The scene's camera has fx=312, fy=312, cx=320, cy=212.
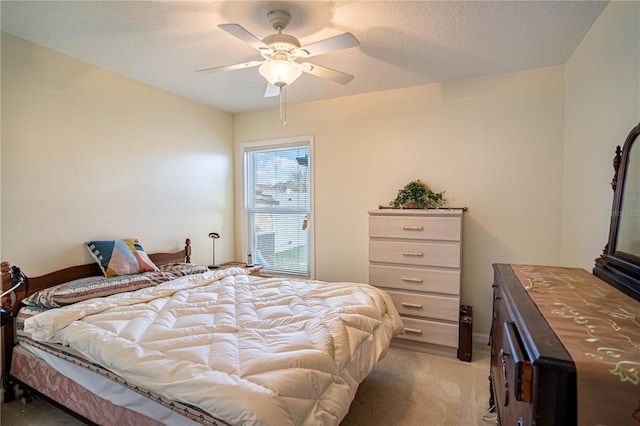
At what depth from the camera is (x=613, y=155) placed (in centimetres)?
182

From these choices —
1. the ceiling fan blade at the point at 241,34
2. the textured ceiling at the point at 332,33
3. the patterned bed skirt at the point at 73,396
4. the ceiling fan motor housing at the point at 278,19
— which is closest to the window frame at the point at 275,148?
the textured ceiling at the point at 332,33

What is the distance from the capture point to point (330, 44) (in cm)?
179

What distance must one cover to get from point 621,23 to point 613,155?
71 centimetres

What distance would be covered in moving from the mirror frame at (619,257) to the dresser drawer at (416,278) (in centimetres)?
113

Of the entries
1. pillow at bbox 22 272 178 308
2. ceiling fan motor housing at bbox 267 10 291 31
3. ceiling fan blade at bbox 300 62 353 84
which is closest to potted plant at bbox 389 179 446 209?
ceiling fan blade at bbox 300 62 353 84

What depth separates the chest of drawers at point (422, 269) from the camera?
8.86 ft

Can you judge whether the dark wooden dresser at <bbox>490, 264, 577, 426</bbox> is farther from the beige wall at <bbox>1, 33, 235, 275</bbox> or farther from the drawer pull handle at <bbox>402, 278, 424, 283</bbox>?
the beige wall at <bbox>1, 33, 235, 275</bbox>

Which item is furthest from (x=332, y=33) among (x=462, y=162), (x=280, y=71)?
(x=462, y=162)

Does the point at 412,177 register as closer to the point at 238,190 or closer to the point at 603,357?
the point at 238,190

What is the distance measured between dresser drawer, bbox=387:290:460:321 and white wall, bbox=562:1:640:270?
0.97 m

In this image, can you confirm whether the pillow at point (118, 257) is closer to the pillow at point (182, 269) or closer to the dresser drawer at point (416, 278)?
the pillow at point (182, 269)

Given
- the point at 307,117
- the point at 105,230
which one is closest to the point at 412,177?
the point at 307,117

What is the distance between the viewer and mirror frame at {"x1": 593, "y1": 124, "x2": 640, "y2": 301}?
1316 mm

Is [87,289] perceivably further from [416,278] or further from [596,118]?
[596,118]
